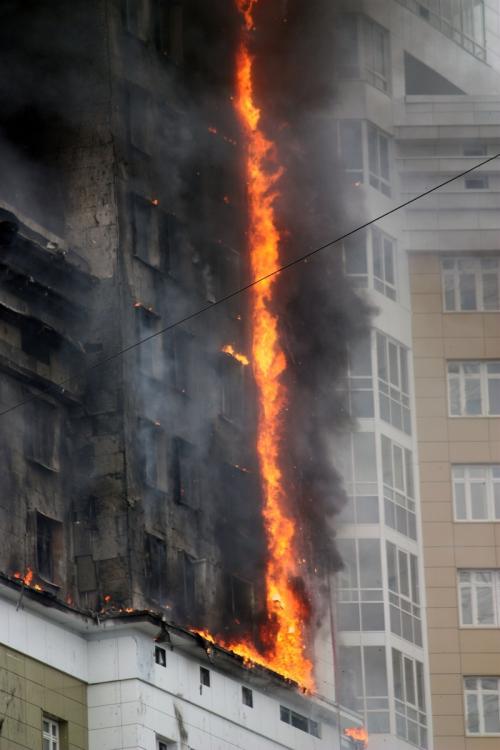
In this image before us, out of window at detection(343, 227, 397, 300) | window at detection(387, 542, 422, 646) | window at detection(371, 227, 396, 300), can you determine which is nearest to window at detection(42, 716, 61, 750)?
window at detection(387, 542, 422, 646)

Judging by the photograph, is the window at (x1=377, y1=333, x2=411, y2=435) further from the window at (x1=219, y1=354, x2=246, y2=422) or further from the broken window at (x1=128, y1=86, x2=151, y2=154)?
the broken window at (x1=128, y1=86, x2=151, y2=154)

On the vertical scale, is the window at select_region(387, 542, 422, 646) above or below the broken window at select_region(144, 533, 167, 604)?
above

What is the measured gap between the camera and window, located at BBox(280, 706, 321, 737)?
239 feet

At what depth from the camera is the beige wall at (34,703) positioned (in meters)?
61.8

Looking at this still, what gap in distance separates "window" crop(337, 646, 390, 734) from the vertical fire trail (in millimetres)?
3136

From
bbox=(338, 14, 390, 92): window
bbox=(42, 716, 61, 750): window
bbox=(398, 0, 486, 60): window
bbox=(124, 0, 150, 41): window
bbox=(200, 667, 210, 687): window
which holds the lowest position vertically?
bbox=(42, 716, 61, 750): window

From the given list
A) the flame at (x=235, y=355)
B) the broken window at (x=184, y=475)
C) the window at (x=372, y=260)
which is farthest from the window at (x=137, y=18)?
the window at (x=372, y=260)

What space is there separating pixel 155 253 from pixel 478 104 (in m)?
21.3

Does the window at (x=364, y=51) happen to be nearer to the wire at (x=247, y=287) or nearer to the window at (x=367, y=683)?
the wire at (x=247, y=287)

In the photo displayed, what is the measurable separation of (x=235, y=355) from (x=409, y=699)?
13.4 metres

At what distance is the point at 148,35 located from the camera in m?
76.4

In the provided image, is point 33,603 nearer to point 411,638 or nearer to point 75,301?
point 75,301

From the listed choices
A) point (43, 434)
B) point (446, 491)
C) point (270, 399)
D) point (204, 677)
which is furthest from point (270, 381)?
point (204, 677)

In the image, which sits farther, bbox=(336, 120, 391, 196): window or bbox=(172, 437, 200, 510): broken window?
bbox=(336, 120, 391, 196): window
